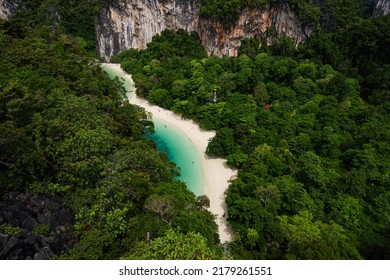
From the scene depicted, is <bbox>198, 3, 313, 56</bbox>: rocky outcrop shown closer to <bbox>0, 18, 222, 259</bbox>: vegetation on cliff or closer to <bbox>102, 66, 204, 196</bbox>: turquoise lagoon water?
<bbox>102, 66, 204, 196</bbox>: turquoise lagoon water

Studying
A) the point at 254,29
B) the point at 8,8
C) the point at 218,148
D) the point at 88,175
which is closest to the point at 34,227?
the point at 88,175

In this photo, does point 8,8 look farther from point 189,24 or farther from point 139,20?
point 189,24

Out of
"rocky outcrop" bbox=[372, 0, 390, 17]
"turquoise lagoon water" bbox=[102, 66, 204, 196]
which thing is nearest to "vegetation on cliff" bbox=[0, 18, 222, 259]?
"turquoise lagoon water" bbox=[102, 66, 204, 196]

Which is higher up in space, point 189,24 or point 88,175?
point 189,24

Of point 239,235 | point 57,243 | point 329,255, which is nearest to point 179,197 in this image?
point 239,235

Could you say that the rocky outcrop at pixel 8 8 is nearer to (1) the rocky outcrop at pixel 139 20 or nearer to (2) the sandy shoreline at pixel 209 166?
(1) the rocky outcrop at pixel 139 20
